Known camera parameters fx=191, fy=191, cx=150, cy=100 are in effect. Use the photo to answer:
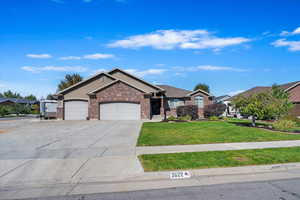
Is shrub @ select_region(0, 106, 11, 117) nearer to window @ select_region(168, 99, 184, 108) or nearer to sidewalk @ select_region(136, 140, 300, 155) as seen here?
window @ select_region(168, 99, 184, 108)

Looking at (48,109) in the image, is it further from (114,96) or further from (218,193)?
(218,193)

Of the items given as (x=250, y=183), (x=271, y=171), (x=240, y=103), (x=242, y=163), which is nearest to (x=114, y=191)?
(x=250, y=183)

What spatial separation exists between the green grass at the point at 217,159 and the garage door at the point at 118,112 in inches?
670

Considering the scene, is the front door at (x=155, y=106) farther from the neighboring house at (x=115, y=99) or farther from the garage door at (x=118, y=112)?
the garage door at (x=118, y=112)

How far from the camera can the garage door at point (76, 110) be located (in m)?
25.1

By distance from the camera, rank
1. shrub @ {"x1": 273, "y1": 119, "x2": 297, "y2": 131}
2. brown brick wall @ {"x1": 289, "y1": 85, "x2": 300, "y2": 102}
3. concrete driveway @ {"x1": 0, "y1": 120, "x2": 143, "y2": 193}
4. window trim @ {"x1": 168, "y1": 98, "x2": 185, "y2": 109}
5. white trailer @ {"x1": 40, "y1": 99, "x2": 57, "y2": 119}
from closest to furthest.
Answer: concrete driveway @ {"x1": 0, "y1": 120, "x2": 143, "y2": 193}
shrub @ {"x1": 273, "y1": 119, "x2": 297, "y2": 131}
white trailer @ {"x1": 40, "y1": 99, "x2": 57, "y2": 119}
window trim @ {"x1": 168, "y1": 98, "x2": 185, "y2": 109}
brown brick wall @ {"x1": 289, "y1": 85, "x2": 300, "y2": 102}

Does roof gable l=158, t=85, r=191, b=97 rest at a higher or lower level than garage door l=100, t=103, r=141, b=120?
higher

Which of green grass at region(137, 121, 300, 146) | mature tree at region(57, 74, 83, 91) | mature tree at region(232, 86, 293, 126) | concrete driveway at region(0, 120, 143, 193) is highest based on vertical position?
mature tree at region(57, 74, 83, 91)

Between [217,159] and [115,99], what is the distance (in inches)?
734

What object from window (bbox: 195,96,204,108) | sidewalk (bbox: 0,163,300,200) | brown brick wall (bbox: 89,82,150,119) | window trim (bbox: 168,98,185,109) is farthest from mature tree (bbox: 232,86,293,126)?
window trim (bbox: 168,98,185,109)

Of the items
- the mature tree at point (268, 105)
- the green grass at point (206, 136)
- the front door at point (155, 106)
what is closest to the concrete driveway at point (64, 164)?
the green grass at point (206, 136)

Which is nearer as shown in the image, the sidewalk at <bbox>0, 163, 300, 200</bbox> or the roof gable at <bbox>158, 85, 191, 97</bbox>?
the sidewalk at <bbox>0, 163, 300, 200</bbox>

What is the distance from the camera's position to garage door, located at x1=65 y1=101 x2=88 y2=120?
82.5ft

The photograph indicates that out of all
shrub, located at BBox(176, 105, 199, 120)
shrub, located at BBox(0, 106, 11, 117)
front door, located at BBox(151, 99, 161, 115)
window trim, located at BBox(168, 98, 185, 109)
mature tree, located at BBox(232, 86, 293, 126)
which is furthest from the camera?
shrub, located at BBox(0, 106, 11, 117)
